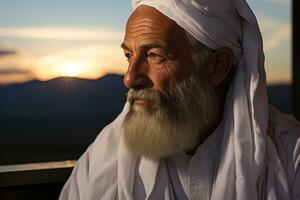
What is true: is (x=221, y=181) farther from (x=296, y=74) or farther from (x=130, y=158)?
(x=296, y=74)

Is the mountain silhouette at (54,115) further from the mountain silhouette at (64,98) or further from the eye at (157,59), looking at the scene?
the eye at (157,59)

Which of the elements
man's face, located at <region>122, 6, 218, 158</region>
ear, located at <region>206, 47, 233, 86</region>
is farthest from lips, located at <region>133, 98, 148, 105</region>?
ear, located at <region>206, 47, 233, 86</region>

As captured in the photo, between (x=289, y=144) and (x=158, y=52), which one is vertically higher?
(x=158, y=52)

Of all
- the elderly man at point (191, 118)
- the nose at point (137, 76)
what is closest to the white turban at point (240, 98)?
the elderly man at point (191, 118)

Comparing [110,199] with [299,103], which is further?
[299,103]

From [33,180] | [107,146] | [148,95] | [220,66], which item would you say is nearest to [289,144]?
[220,66]

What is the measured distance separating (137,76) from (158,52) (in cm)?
9

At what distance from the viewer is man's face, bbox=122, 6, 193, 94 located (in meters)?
1.18

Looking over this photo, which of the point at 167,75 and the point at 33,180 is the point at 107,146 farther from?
the point at 33,180

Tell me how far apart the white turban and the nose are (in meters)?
0.15

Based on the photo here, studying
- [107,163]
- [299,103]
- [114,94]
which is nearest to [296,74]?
[299,103]

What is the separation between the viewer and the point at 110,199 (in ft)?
3.88

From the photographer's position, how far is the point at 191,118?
1216mm

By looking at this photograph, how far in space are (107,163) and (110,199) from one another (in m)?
0.11
